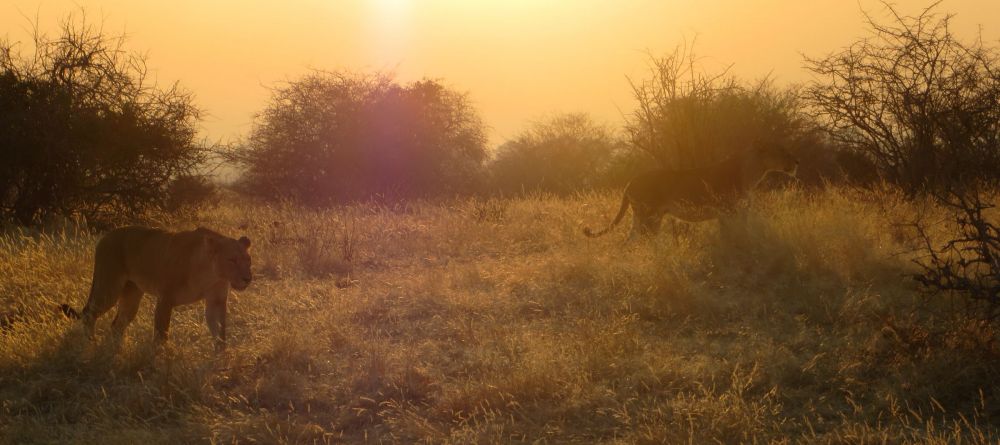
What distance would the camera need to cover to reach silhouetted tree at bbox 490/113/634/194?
33116 millimetres

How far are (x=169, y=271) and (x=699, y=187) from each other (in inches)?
245

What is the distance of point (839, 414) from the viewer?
15.2ft

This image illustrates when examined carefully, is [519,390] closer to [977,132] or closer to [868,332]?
[868,332]

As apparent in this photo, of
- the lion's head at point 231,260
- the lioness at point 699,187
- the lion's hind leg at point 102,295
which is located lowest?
the lion's hind leg at point 102,295

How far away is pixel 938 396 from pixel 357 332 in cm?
405

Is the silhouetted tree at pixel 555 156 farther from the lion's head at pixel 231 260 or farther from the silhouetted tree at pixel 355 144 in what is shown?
the lion's head at pixel 231 260

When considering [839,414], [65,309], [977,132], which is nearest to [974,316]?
[839,414]

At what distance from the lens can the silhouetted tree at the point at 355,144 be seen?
2327cm

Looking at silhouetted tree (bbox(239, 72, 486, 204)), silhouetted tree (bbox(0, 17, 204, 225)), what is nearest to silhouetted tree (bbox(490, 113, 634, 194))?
silhouetted tree (bbox(239, 72, 486, 204))

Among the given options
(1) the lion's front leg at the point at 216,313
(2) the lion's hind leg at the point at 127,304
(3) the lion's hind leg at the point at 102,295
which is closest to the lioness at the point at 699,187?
(1) the lion's front leg at the point at 216,313

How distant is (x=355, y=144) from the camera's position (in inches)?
931

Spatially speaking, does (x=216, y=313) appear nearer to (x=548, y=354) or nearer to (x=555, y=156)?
(x=548, y=354)

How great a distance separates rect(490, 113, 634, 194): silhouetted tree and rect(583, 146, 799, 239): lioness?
2080 cm

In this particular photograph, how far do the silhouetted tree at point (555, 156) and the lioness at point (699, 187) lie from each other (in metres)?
20.8
